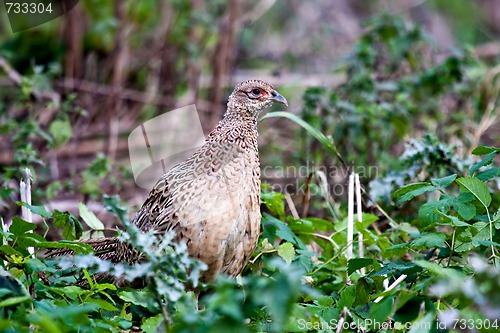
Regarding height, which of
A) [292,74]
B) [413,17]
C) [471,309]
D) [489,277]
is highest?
[413,17]

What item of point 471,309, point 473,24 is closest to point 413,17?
point 473,24

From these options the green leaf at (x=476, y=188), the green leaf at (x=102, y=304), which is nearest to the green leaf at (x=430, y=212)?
the green leaf at (x=476, y=188)

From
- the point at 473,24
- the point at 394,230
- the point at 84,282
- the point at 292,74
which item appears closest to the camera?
the point at 84,282

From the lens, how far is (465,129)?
578 centimetres

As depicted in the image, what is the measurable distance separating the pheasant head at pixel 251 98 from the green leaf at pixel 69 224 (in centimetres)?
90

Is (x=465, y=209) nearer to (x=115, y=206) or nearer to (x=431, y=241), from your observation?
(x=431, y=241)

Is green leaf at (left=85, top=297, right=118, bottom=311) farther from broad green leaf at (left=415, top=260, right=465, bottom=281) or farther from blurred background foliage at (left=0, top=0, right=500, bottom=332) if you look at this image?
broad green leaf at (left=415, top=260, right=465, bottom=281)

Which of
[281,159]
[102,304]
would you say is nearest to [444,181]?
[102,304]

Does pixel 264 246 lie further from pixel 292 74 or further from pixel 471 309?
pixel 292 74

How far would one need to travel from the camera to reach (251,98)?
380 centimetres

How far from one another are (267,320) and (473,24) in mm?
7421

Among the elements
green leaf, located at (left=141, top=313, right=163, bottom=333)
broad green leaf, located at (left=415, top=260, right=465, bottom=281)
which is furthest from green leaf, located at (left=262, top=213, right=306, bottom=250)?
broad green leaf, located at (left=415, top=260, right=465, bottom=281)

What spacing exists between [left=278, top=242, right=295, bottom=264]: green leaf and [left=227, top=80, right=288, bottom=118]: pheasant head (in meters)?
0.68

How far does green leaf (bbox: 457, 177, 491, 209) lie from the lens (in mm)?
3203
